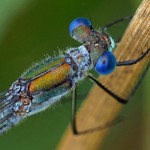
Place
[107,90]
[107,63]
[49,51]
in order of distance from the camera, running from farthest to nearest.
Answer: [49,51]
[107,90]
[107,63]

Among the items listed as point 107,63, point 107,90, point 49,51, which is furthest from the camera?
point 49,51

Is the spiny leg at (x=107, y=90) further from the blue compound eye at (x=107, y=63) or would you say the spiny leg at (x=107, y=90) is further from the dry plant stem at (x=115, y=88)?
the blue compound eye at (x=107, y=63)

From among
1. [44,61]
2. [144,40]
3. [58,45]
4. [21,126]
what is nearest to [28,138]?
[21,126]

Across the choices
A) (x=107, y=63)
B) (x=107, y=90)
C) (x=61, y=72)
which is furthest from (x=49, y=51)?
(x=107, y=63)

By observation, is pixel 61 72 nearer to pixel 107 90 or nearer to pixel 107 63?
pixel 107 63

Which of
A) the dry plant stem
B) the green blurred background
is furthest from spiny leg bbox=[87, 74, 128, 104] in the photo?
the green blurred background

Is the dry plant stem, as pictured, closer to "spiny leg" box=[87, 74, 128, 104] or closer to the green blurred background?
"spiny leg" box=[87, 74, 128, 104]
